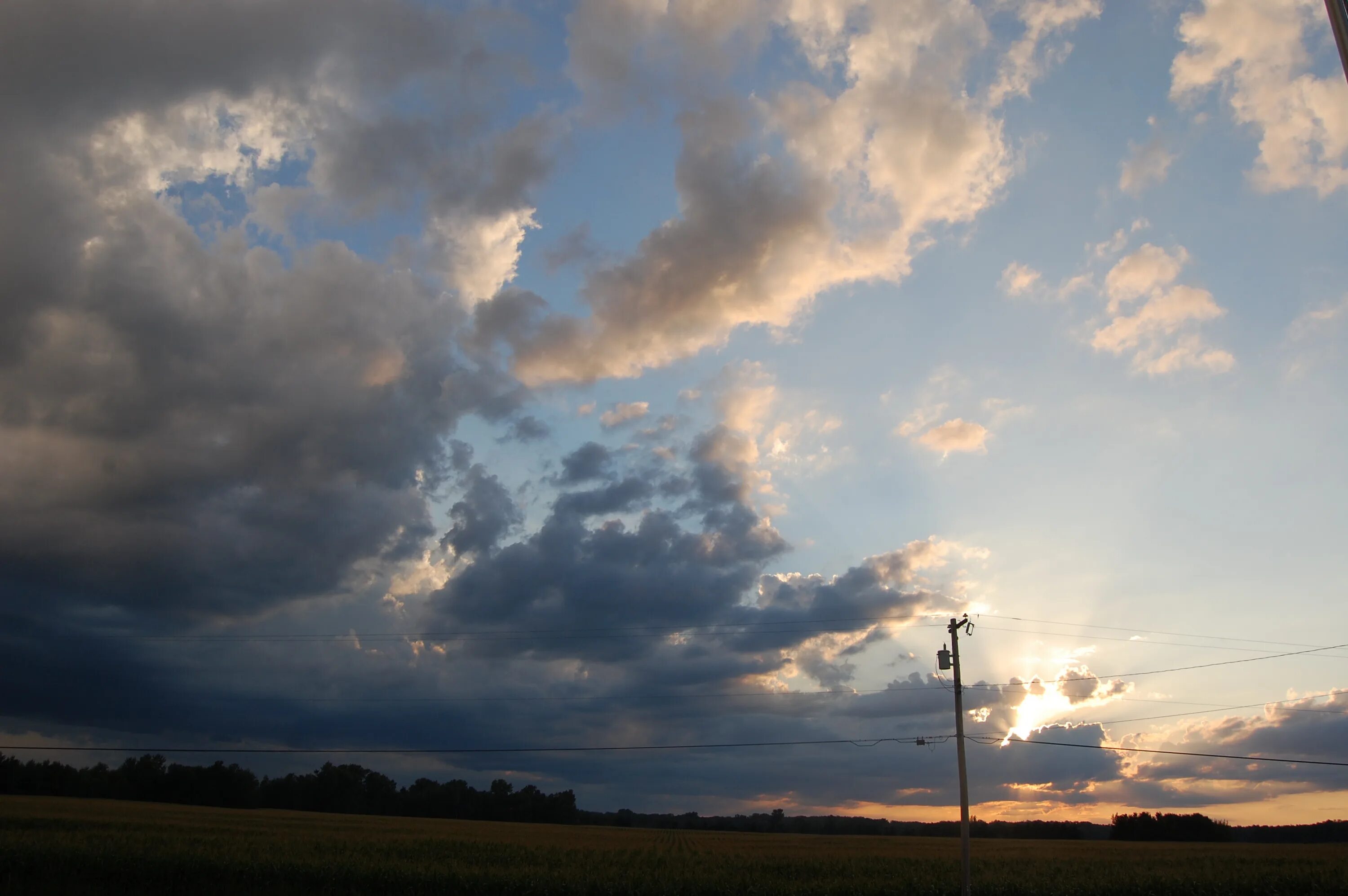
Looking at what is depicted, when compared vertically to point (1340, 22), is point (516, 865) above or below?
below

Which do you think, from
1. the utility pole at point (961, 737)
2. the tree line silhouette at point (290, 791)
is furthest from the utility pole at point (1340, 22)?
the tree line silhouette at point (290, 791)

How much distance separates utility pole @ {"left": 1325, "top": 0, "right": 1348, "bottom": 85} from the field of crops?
1441 inches

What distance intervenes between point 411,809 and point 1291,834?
136953 millimetres

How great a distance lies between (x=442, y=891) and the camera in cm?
3662

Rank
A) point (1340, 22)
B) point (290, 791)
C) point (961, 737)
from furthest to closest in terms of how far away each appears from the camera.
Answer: point (290, 791) < point (961, 737) < point (1340, 22)

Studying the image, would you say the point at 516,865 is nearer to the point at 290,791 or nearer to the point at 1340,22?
the point at 1340,22

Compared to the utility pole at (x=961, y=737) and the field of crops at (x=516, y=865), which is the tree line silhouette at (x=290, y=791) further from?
the utility pole at (x=961, y=737)

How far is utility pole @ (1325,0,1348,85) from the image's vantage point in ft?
27.4

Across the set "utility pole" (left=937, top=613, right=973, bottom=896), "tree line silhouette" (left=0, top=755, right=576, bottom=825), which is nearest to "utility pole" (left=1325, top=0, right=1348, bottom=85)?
"utility pole" (left=937, top=613, right=973, bottom=896)

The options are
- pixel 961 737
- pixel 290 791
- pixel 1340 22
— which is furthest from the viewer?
pixel 290 791

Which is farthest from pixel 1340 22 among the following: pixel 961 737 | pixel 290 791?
pixel 290 791

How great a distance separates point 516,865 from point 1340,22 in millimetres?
45203

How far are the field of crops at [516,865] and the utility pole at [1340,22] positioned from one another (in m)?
36.6

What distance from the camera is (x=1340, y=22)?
27.8 ft
